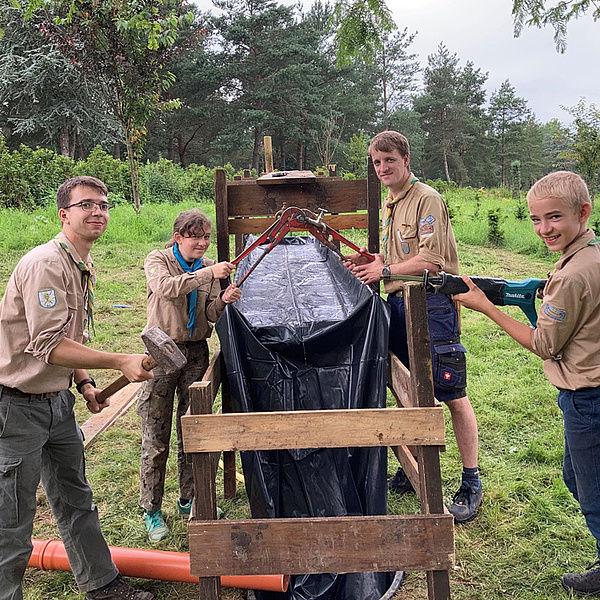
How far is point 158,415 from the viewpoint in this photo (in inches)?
116

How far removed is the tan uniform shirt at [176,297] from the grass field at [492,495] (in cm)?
115

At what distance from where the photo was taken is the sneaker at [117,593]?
97.2 inches

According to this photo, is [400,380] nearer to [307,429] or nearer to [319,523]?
[307,429]

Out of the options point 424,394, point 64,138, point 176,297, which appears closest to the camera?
point 424,394

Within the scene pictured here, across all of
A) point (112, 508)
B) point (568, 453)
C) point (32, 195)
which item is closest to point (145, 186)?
point (32, 195)

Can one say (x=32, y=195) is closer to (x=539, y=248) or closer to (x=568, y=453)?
(x=539, y=248)

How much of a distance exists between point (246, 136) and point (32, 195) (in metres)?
17.8

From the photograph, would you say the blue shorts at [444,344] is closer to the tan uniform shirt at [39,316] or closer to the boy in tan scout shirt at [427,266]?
the boy in tan scout shirt at [427,266]

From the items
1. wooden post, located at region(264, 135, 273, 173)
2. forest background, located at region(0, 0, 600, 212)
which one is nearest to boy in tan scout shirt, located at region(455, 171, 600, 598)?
wooden post, located at region(264, 135, 273, 173)

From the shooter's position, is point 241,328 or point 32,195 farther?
point 32,195

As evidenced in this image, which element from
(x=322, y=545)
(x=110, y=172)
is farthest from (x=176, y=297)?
(x=110, y=172)

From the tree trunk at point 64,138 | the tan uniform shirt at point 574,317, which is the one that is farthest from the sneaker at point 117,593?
the tree trunk at point 64,138

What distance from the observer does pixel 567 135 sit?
1416 centimetres

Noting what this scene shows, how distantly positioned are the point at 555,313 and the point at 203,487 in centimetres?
149
